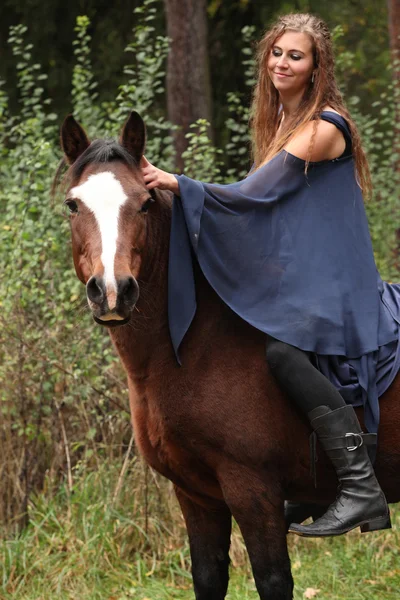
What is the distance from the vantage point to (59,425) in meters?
6.14

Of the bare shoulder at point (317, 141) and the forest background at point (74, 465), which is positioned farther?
the forest background at point (74, 465)

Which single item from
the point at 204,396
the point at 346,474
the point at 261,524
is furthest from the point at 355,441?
the point at 204,396

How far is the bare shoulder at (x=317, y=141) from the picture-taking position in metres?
3.66

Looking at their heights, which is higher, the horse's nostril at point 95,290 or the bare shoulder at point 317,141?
the bare shoulder at point 317,141

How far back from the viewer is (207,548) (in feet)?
13.1

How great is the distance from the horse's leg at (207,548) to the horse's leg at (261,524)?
1.28ft

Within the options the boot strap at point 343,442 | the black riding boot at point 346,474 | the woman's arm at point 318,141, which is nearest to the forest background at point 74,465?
the black riding boot at point 346,474

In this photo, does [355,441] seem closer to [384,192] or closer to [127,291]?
[127,291]

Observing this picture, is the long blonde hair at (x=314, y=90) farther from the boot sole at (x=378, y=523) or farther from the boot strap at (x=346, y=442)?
the boot sole at (x=378, y=523)

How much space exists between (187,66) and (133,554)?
6.22 meters

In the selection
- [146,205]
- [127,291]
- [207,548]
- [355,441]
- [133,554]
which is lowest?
[133,554]

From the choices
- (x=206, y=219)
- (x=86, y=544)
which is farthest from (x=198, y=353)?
(x=86, y=544)

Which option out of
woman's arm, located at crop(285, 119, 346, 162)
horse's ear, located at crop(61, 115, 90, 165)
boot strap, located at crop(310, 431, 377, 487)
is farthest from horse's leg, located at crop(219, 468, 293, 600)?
horse's ear, located at crop(61, 115, 90, 165)

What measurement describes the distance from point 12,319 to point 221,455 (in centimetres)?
285
